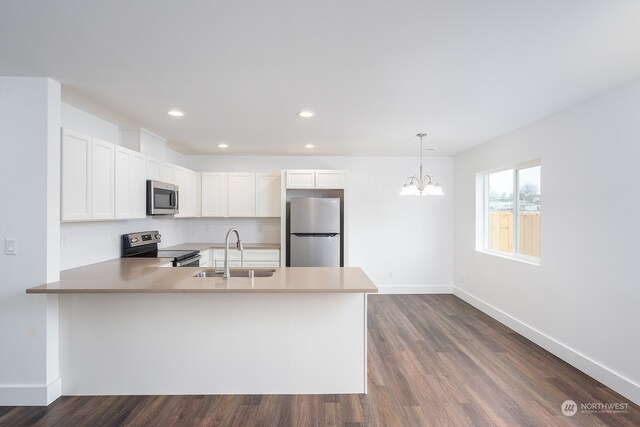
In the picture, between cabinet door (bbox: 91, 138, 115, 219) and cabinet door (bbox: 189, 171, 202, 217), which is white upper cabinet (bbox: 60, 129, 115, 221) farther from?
cabinet door (bbox: 189, 171, 202, 217)

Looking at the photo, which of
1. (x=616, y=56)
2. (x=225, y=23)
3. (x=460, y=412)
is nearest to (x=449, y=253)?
(x=460, y=412)

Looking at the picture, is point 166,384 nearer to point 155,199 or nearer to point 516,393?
point 155,199

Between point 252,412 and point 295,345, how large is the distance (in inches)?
21.0

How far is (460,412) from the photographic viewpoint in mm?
2355

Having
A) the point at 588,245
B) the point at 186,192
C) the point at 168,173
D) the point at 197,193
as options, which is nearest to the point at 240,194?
the point at 197,193

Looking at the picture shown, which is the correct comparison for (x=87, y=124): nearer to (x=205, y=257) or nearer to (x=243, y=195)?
(x=205, y=257)

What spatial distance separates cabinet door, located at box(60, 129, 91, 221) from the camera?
2.58 meters

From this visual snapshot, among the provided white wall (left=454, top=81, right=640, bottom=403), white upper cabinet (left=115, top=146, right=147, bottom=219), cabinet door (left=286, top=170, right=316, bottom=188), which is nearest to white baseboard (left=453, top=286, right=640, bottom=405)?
white wall (left=454, top=81, right=640, bottom=403)

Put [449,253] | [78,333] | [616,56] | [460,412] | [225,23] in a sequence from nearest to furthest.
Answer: [225,23] → [616,56] → [460,412] → [78,333] → [449,253]

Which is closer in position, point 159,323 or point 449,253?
point 159,323

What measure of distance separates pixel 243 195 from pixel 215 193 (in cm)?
44

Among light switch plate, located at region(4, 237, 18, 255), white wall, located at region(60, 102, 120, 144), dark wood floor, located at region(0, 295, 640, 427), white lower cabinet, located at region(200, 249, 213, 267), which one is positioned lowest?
dark wood floor, located at region(0, 295, 640, 427)

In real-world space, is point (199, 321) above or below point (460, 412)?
above

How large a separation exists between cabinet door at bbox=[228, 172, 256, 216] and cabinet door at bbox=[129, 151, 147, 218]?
1.65 meters
